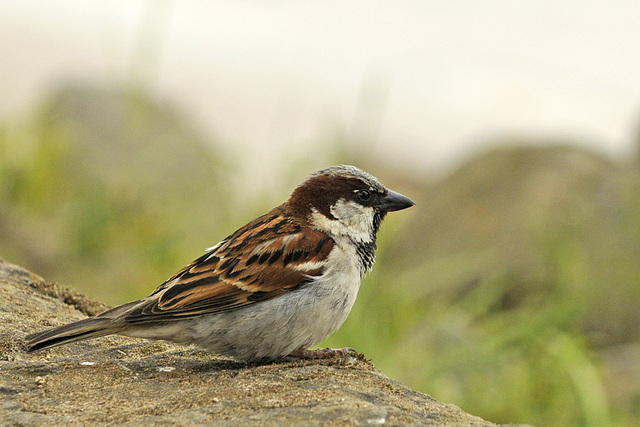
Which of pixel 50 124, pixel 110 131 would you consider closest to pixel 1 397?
pixel 50 124

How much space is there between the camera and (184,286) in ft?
12.7

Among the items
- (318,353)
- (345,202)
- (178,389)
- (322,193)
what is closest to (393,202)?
(345,202)

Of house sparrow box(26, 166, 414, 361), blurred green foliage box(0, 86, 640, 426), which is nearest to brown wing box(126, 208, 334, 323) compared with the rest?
house sparrow box(26, 166, 414, 361)

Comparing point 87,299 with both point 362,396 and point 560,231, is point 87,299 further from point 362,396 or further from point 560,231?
point 560,231

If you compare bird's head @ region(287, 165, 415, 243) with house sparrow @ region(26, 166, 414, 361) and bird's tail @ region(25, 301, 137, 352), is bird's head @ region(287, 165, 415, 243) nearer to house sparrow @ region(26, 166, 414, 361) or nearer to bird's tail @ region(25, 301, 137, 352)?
house sparrow @ region(26, 166, 414, 361)

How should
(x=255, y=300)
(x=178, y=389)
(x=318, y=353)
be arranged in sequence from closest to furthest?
(x=178, y=389)
(x=255, y=300)
(x=318, y=353)

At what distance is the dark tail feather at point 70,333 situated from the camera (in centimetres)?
348

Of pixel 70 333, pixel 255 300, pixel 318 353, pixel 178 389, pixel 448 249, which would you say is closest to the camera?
pixel 178 389

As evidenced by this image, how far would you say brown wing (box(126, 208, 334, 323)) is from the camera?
378 centimetres

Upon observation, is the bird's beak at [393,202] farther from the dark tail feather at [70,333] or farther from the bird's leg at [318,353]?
the dark tail feather at [70,333]

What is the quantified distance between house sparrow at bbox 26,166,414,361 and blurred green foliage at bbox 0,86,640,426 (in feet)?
6.69

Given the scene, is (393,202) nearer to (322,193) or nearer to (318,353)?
(322,193)

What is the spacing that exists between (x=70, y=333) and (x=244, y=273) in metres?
0.85

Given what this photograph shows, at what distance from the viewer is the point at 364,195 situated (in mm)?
4438
